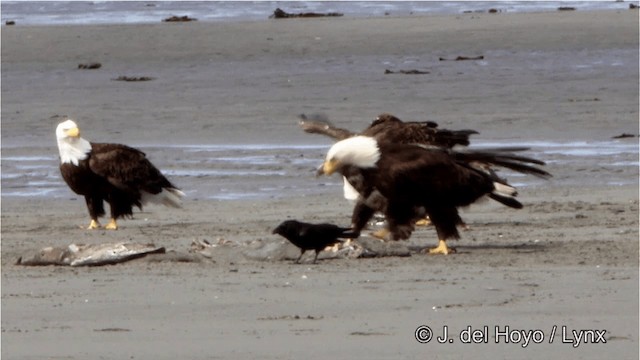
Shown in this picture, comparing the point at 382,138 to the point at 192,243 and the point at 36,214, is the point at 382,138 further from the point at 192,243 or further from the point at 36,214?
the point at 36,214

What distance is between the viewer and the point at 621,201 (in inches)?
458

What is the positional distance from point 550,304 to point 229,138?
10.9m

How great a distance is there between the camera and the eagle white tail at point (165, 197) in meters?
12.1

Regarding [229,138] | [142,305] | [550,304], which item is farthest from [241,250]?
[229,138]

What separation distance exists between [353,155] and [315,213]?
2.30 m

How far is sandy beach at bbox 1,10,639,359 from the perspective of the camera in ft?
21.1

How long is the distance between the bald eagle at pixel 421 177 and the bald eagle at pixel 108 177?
107 inches

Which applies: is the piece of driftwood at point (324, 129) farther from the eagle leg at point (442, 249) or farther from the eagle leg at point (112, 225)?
the eagle leg at point (442, 249)

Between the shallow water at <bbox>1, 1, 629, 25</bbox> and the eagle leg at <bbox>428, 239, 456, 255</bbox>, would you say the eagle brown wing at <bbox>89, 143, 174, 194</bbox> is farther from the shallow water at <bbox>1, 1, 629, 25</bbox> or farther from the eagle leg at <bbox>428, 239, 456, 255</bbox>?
the shallow water at <bbox>1, 1, 629, 25</bbox>

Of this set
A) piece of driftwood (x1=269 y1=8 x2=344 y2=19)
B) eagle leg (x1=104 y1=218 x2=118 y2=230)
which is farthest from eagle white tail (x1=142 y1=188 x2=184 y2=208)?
piece of driftwood (x1=269 y1=8 x2=344 y2=19)

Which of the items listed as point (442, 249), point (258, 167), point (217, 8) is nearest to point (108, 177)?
point (258, 167)

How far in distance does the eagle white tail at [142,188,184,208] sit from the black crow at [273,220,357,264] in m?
3.34

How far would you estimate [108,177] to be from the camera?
39.1ft

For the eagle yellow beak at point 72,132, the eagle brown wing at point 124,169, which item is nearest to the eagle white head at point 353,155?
the eagle brown wing at point 124,169
